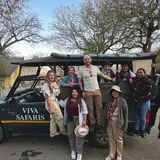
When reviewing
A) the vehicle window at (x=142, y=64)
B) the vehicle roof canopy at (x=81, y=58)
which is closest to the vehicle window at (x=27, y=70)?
the vehicle roof canopy at (x=81, y=58)

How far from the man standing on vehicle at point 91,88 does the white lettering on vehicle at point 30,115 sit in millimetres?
1157

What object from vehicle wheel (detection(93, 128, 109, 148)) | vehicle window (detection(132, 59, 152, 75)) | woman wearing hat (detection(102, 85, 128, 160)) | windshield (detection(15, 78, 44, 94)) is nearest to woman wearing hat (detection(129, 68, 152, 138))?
vehicle window (detection(132, 59, 152, 75))

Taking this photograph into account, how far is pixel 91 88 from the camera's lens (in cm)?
418

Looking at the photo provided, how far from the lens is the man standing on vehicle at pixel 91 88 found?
417cm

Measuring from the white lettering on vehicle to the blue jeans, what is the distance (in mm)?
2099

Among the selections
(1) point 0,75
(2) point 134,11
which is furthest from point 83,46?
(1) point 0,75

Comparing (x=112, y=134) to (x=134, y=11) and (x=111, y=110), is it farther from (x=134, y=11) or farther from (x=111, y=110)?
(x=134, y=11)

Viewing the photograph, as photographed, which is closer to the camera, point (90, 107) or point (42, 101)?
point (90, 107)

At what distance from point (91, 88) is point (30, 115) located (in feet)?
5.25

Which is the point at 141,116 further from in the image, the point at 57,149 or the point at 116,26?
the point at 116,26

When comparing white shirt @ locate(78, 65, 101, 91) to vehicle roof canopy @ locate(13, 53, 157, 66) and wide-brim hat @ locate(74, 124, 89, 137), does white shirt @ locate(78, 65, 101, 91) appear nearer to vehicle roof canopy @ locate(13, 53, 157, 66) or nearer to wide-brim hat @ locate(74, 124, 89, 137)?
vehicle roof canopy @ locate(13, 53, 157, 66)

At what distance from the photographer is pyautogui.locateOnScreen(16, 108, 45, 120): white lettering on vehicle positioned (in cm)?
459

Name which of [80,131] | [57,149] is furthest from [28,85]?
[80,131]

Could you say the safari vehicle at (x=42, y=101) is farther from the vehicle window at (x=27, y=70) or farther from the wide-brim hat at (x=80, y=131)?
the wide-brim hat at (x=80, y=131)
